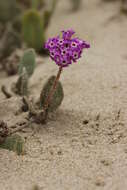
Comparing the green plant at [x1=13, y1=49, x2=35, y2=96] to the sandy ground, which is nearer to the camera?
the sandy ground

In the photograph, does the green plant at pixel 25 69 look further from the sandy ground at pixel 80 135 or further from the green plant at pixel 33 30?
the green plant at pixel 33 30

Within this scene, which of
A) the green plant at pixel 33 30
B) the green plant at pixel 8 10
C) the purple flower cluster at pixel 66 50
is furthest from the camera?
the green plant at pixel 8 10

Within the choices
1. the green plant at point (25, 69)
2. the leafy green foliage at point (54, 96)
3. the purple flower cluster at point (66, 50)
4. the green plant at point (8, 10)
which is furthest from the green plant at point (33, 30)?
the purple flower cluster at point (66, 50)

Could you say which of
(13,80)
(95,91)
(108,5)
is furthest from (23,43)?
(95,91)

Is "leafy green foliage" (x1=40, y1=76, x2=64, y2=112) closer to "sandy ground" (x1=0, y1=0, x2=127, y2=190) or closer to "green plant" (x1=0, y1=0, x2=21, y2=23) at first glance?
"sandy ground" (x1=0, y1=0, x2=127, y2=190)

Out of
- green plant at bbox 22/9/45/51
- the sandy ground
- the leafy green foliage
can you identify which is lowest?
the sandy ground

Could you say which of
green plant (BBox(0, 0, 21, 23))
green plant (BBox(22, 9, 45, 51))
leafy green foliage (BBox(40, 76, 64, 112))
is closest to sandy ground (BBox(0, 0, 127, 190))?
leafy green foliage (BBox(40, 76, 64, 112))

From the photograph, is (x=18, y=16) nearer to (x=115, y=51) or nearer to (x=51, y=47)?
(x=115, y=51)
